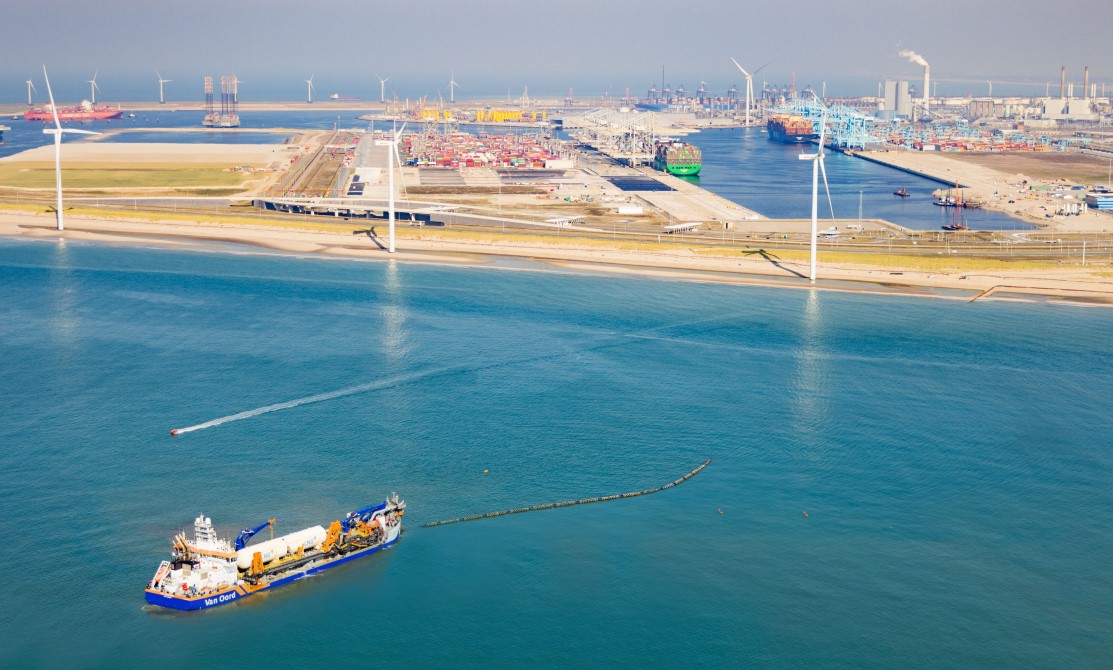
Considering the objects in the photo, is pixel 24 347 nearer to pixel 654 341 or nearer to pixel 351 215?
pixel 654 341

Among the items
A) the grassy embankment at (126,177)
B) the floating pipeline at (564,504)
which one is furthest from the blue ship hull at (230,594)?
the grassy embankment at (126,177)

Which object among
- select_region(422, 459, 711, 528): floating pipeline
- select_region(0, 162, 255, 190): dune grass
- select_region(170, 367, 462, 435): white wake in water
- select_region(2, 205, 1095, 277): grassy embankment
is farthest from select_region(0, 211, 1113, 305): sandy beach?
select_region(422, 459, 711, 528): floating pipeline

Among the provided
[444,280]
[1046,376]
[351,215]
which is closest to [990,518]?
[1046,376]

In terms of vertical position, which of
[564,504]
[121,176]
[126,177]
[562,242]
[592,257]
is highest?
[121,176]

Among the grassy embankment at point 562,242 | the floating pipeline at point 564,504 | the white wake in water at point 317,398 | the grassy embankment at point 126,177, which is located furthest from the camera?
the grassy embankment at point 126,177

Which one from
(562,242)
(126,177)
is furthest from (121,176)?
(562,242)

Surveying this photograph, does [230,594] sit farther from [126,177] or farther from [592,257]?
[126,177]

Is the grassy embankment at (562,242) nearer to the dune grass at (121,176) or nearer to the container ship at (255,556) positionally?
the dune grass at (121,176)

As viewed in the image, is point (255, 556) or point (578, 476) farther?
point (578, 476)
